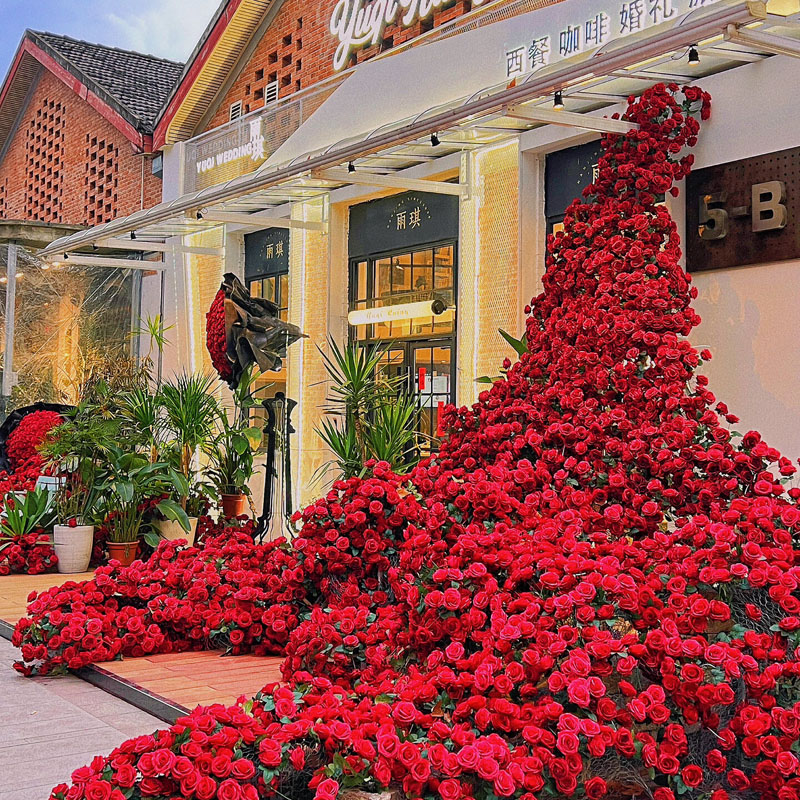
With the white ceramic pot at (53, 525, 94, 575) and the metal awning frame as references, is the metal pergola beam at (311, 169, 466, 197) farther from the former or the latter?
the white ceramic pot at (53, 525, 94, 575)

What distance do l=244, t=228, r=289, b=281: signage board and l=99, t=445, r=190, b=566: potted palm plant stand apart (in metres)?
3.71

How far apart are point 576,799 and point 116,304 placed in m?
12.1

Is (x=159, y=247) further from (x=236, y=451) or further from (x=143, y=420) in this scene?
(x=236, y=451)

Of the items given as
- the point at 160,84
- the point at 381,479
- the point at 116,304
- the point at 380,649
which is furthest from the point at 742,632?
the point at 160,84

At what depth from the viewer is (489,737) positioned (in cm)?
301

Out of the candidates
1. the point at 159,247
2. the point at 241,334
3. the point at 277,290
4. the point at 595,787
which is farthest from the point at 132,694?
the point at 159,247

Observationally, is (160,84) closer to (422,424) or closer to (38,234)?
(38,234)

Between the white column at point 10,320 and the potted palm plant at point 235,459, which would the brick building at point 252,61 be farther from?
the potted palm plant at point 235,459

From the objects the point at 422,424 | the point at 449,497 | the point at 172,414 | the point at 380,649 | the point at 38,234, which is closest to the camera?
the point at 380,649

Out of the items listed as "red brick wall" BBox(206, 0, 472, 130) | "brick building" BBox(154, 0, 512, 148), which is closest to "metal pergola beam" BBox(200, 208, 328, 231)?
"brick building" BBox(154, 0, 512, 148)

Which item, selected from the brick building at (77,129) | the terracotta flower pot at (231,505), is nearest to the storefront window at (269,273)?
the terracotta flower pot at (231,505)

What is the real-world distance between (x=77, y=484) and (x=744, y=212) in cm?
503

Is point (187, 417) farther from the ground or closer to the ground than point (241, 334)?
→ closer to the ground

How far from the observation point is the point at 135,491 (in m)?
7.79
